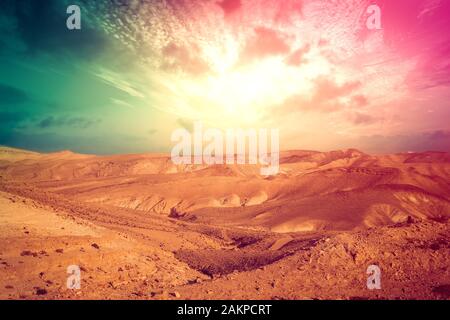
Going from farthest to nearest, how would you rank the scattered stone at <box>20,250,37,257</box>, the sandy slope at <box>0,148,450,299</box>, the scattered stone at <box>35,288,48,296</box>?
the scattered stone at <box>20,250,37,257</box>
the sandy slope at <box>0,148,450,299</box>
the scattered stone at <box>35,288,48,296</box>

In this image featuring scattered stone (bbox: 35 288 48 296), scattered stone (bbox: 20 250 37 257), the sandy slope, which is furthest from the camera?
scattered stone (bbox: 20 250 37 257)

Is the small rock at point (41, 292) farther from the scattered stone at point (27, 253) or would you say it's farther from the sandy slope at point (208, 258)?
the scattered stone at point (27, 253)

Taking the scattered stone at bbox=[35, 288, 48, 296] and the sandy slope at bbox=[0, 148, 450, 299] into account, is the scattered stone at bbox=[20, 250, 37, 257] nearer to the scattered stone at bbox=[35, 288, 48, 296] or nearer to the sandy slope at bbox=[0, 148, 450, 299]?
the sandy slope at bbox=[0, 148, 450, 299]

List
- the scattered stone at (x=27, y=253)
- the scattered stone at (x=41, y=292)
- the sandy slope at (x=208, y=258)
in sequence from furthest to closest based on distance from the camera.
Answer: the scattered stone at (x=27, y=253) < the sandy slope at (x=208, y=258) < the scattered stone at (x=41, y=292)

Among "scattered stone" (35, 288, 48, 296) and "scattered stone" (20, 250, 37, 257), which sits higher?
"scattered stone" (20, 250, 37, 257)

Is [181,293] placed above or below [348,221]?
above

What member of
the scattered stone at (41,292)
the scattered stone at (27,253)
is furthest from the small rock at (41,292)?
the scattered stone at (27,253)

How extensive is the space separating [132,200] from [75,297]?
46.8m

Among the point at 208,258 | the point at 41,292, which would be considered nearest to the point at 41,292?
the point at 41,292

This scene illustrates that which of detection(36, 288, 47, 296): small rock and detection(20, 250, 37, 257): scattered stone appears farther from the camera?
detection(20, 250, 37, 257): scattered stone

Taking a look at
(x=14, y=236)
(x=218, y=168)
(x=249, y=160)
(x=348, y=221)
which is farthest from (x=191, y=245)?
(x=249, y=160)

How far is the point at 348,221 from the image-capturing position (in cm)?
3878

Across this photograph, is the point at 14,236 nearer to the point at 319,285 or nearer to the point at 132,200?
the point at 319,285

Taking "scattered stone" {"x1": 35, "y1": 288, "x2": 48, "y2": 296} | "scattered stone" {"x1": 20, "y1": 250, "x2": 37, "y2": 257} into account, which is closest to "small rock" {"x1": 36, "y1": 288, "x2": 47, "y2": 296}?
"scattered stone" {"x1": 35, "y1": 288, "x2": 48, "y2": 296}
